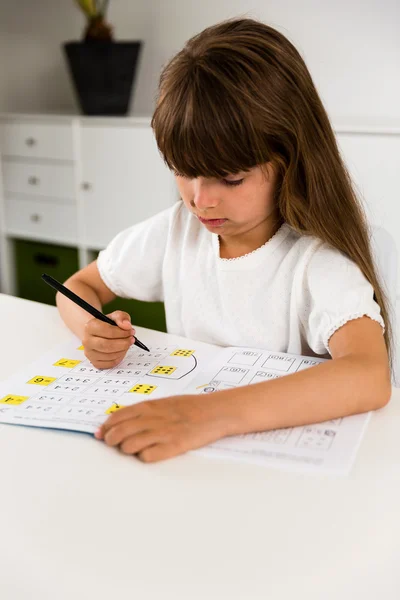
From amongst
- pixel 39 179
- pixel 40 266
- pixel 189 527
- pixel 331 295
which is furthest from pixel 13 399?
pixel 40 266

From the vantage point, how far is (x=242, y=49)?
922 mm

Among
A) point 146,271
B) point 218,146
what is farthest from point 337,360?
point 146,271

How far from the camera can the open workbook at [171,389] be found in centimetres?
71

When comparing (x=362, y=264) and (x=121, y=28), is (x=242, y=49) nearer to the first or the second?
(x=362, y=264)

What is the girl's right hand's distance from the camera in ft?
3.02

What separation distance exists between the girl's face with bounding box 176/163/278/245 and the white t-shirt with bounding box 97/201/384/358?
101mm

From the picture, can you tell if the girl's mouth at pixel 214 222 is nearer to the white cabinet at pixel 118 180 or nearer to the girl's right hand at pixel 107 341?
the girl's right hand at pixel 107 341

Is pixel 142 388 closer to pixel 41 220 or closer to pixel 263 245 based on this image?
pixel 263 245

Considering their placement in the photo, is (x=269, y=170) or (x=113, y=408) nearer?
(x=113, y=408)

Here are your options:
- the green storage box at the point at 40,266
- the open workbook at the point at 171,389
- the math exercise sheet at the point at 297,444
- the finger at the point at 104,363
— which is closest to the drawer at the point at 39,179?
the green storage box at the point at 40,266

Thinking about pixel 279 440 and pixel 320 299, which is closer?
pixel 279 440

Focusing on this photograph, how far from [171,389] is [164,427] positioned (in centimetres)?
13

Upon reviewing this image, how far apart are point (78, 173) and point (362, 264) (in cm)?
198

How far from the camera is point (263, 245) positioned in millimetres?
1134
